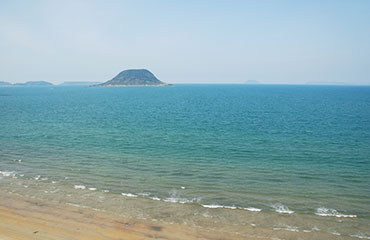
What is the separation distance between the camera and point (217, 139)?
3597 cm

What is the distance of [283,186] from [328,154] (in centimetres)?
1256

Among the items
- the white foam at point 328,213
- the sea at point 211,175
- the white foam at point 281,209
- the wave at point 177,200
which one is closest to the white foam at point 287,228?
the sea at point 211,175

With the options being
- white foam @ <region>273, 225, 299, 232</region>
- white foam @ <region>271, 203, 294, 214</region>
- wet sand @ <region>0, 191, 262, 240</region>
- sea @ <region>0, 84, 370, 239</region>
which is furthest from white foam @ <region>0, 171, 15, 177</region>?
white foam @ <region>271, 203, 294, 214</region>

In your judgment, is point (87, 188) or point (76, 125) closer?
point (87, 188)

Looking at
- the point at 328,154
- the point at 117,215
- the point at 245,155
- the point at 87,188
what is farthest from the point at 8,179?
the point at 328,154

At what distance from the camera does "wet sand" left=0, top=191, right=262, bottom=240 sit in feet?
42.9

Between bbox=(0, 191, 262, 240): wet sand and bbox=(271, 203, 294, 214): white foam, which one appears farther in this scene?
bbox=(271, 203, 294, 214): white foam

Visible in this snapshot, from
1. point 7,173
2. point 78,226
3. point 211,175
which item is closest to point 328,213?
point 211,175

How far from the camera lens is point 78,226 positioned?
45.8 ft

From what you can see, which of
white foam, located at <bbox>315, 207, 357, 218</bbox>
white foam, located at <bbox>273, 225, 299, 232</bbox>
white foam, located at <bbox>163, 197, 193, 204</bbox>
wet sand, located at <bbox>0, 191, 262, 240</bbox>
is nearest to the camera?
wet sand, located at <bbox>0, 191, 262, 240</bbox>

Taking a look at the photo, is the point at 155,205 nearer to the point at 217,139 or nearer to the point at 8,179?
the point at 8,179

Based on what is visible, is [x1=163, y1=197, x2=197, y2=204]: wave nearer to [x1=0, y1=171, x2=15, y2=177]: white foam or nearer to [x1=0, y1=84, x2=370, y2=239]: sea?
[x1=0, y1=84, x2=370, y2=239]: sea

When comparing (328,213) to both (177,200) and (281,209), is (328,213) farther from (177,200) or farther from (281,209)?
(177,200)

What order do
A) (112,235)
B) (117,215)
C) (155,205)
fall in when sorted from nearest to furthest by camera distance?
(112,235), (117,215), (155,205)
